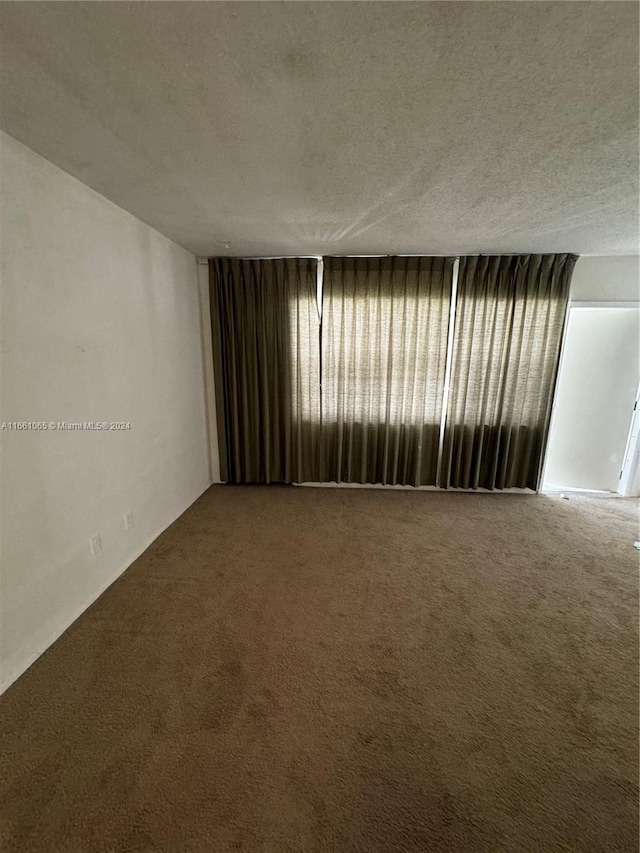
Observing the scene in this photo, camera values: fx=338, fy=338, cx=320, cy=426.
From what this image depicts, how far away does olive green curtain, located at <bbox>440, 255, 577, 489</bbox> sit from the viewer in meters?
3.16

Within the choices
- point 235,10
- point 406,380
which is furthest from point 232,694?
point 406,380

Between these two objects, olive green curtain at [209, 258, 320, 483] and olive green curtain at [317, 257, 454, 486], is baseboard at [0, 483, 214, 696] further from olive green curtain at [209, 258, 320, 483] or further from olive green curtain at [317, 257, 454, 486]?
olive green curtain at [317, 257, 454, 486]

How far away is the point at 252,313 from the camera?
339 centimetres

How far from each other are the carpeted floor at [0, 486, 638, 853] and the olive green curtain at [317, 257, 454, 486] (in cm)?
123

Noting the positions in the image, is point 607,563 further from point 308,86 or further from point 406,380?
point 308,86

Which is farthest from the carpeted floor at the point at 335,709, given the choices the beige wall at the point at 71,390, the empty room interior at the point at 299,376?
the beige wall at the point at 71,390

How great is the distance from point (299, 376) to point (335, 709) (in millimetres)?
2682

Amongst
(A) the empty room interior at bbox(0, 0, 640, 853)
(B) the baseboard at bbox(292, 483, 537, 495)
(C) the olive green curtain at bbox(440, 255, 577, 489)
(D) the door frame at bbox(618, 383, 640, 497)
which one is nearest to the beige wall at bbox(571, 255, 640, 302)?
(A) the empty room interior at bbox(0, 0, 640, 853)

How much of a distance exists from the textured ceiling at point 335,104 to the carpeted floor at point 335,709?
7.70 feet

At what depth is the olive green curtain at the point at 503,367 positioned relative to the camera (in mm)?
3160

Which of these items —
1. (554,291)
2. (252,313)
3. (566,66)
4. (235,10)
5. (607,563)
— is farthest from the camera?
(252,313)

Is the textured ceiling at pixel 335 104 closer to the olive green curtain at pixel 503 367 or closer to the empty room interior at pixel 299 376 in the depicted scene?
the empty room interior at pixel 299 376

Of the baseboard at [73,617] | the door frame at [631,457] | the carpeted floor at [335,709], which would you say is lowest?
the carpeted floor at [335,709]

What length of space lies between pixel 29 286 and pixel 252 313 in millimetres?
2008
